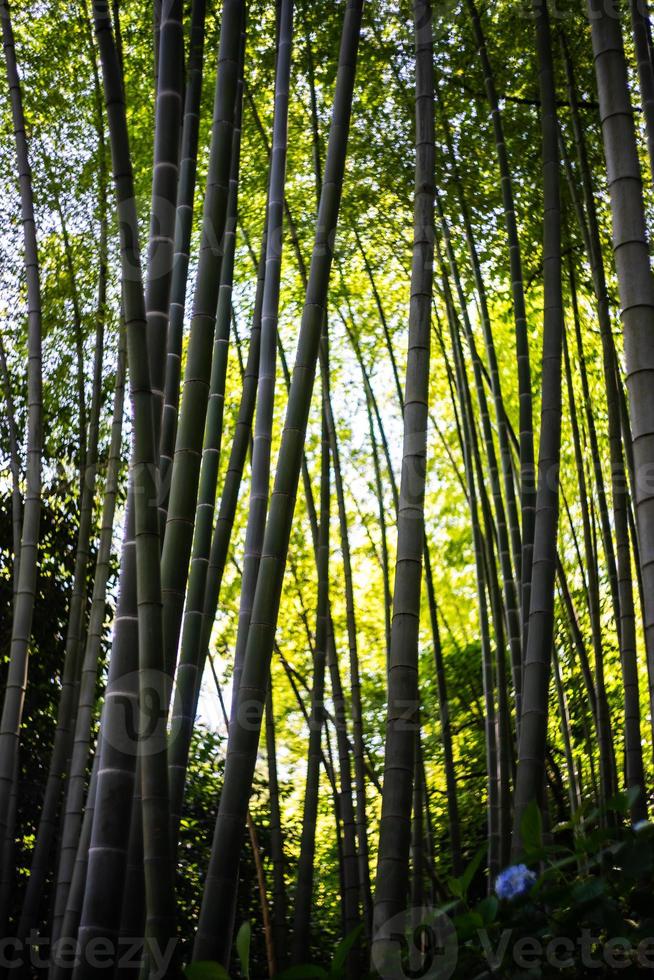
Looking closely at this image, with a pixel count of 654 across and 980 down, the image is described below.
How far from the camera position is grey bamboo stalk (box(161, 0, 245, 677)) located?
1841mm

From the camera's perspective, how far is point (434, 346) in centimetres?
649

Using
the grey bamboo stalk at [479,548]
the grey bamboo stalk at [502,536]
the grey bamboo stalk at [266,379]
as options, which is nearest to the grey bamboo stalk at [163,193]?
the grey bamboo stalk at [266,379]

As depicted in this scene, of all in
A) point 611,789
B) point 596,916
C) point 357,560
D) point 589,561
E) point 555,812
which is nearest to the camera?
point 596,916

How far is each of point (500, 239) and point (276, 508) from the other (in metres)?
3.36

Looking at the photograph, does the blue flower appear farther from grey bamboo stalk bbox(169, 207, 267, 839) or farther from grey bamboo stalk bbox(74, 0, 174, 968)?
grey bamboo stalk bbox(169, 207, 267, 839)

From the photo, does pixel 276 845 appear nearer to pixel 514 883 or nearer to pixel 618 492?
pixel 618 492

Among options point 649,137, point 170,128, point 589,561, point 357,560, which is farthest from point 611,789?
point 357,560

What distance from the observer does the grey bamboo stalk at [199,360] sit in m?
1.84

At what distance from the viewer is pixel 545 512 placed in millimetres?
2295

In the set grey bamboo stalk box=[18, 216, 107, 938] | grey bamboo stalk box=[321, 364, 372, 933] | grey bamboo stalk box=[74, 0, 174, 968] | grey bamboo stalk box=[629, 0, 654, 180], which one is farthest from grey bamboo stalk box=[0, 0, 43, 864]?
grey bamboo stalk box=[629, 0, 654, 180]

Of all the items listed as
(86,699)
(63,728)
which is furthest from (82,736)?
(63,728)

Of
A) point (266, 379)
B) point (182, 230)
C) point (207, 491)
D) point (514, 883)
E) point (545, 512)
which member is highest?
point (182, 230)

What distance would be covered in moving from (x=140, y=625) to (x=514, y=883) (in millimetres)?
735

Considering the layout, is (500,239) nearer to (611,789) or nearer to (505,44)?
(505,44)
